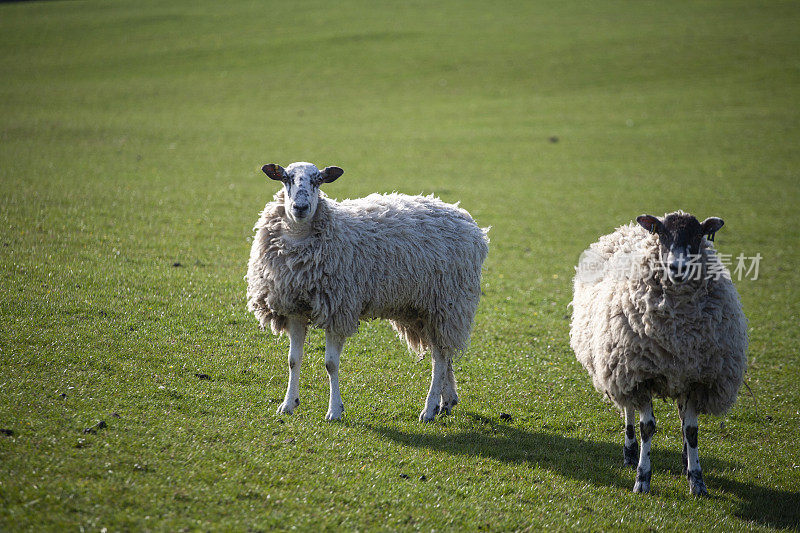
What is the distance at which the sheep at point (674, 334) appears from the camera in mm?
7141

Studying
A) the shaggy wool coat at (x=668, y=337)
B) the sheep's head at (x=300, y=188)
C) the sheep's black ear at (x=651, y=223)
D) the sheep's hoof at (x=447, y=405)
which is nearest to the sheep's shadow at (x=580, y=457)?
the sheep's hoof at (x=447, y=405)

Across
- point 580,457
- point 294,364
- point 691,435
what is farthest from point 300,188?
point 691,435

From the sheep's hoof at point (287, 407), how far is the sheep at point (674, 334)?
11.6 ft

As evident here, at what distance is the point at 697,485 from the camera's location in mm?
7422

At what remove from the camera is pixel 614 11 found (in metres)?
60.7

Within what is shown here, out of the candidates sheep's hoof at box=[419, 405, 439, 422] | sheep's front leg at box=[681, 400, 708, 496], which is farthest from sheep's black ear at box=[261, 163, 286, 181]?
sheep's front leg at box=[681, 400, 708, 496]

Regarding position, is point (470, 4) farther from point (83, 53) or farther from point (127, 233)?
point (127, 233)

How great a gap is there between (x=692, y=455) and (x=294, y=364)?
180 inches

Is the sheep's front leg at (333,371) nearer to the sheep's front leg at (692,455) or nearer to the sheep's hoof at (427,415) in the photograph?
the sheep's hoof at (427,415)

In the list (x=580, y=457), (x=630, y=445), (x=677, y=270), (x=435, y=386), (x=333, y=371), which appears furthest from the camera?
(x=435, y=386)

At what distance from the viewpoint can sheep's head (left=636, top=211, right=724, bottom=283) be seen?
22.9ft

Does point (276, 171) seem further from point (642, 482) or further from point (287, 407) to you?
point (642, 482)

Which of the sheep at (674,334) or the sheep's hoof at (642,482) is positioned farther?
the sheep's hoof at (642,482)

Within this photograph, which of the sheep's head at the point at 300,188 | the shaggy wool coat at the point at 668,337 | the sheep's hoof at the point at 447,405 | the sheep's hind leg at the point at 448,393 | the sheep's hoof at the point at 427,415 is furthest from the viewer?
the sheep's hind leg at the point at 448,393
